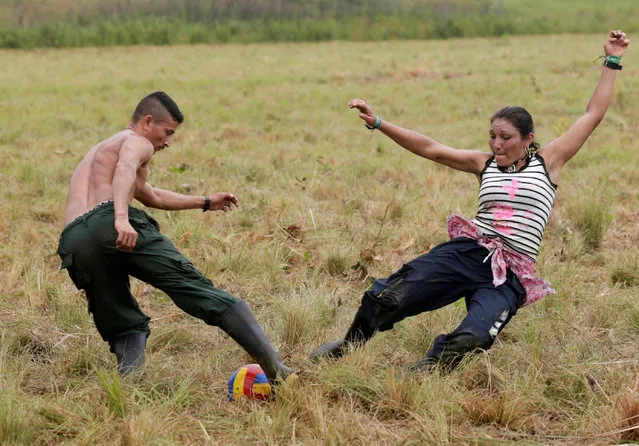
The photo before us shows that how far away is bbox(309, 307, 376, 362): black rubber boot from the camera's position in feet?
13.3

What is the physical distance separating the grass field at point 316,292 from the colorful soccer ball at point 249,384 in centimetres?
7

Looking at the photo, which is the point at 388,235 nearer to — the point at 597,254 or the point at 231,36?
the point at 597,254

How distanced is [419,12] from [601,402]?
145ft

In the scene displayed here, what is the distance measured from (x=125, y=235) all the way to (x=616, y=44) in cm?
279

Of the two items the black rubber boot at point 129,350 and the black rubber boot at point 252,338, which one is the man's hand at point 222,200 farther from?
the black rubber boot at point 252,338

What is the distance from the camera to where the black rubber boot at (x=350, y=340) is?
4062 mm

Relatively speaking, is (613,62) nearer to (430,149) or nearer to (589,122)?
(589,122)

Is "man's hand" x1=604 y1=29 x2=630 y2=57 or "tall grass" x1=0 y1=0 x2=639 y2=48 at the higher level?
"man's hand" x1=604 y1=29 x2=630 y2=57

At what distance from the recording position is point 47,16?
38969 mm

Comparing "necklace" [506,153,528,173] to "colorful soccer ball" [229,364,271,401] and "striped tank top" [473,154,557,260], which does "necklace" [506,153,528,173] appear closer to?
"striped tank top" [473,154,557,260]

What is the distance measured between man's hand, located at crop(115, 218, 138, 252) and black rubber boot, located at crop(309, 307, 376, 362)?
41.5 inches

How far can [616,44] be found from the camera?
452 centimetres

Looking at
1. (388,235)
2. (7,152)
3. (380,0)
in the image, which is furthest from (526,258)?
(380,0)

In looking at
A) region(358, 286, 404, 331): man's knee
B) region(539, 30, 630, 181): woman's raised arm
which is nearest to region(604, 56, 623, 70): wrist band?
region(539, 30, 630, 181): woman's raised arm
